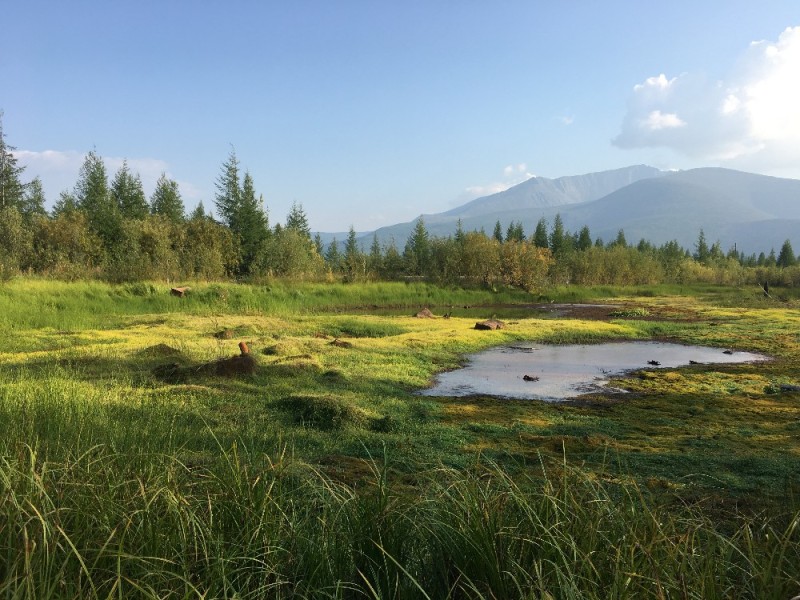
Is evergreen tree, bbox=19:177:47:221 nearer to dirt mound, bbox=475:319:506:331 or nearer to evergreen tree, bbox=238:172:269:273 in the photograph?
evergreen tree, bbox=238:172:269:273

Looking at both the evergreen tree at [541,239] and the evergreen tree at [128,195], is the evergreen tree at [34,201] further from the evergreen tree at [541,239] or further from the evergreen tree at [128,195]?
the evergreen tree at [541,239]

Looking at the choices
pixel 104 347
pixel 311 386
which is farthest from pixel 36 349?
pixel 311 386

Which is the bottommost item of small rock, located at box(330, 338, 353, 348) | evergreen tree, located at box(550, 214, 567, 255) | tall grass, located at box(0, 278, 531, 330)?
small rock, located at box(330, 338, 353, 348)

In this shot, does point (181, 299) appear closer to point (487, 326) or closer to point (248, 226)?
point (487, 326)

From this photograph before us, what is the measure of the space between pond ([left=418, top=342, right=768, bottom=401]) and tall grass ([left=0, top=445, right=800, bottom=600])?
8.06 metres

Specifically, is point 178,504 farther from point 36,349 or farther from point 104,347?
point 36,349

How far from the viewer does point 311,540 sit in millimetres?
2547

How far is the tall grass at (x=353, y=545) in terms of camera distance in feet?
6.97

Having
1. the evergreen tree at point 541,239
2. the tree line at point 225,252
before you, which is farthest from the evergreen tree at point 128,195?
the evergreen tree at point 541,239

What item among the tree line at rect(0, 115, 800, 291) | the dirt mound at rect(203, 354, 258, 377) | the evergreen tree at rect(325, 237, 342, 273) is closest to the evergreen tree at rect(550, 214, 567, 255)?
the tree line at rect(0, 115, 800, 291)

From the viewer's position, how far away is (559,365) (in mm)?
14812

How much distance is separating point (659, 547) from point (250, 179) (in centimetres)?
4637

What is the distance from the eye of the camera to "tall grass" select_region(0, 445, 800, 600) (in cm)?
212

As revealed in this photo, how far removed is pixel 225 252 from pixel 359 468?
3625cm
